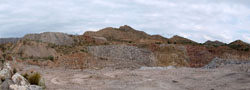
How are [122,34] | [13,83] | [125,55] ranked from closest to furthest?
[13,83] → [125,55] → [122,34]

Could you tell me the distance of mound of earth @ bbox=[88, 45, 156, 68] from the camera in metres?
26.5

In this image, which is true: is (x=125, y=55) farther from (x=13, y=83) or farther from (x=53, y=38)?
(x=13, y=83)

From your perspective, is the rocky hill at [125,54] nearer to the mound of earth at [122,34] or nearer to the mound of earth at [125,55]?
the mound of earth at [125,55]

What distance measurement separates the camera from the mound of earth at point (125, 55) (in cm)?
2653

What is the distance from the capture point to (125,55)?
28.2 m

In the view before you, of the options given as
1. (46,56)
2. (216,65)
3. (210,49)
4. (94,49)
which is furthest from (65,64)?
(210,49)

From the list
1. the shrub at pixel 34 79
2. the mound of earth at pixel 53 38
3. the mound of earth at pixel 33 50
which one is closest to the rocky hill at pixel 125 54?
the mound of earth at pixel 33 50

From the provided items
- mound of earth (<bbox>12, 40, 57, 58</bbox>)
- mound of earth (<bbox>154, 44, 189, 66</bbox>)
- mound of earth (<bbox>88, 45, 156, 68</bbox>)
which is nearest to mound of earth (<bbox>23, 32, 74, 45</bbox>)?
mound of earth (<bbox>88, 45, 156, 68</bbox>)

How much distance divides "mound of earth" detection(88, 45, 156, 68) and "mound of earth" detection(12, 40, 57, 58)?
4.11 meters

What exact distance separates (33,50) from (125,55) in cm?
891

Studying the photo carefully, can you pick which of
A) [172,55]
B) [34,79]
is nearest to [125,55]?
[172,55]

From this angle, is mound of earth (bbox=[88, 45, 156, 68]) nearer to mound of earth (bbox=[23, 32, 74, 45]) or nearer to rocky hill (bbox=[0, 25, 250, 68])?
rocky hill (bbox=[0, 25, 250, 68])

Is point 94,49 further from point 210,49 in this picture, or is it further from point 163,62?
point 210,49

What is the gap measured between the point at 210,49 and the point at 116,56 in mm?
10020
